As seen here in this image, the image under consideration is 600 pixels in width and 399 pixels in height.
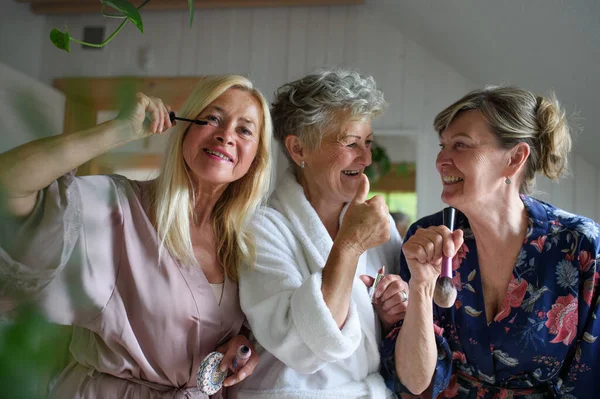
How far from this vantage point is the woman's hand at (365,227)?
43.4 inches

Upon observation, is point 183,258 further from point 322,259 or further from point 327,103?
point 327,103

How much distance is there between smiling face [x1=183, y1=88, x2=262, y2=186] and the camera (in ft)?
3.81

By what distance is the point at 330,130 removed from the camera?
55.8 inches

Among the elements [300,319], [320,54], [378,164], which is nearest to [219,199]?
[300,319]

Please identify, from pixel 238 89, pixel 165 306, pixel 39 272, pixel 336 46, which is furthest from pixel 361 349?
pixel 336 46

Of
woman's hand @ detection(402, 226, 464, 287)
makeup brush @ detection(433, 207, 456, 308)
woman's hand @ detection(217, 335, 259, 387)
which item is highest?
woman's hand @ detection(402, 226, 464, 287)

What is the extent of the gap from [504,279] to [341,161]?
1.64 ft

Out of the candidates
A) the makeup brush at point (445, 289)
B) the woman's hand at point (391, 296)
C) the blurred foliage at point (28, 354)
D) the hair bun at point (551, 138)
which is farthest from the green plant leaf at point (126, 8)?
the hair bun at point (551, 138)

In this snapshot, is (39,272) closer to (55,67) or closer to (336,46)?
(55,67)

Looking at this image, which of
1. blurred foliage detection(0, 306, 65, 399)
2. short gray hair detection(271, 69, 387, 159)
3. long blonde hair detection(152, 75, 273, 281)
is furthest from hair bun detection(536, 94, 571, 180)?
blurred foliage detection(0, 306, 65, 399)

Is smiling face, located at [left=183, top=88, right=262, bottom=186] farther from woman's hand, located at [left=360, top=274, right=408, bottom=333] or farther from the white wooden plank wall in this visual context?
the white wooden plank wall

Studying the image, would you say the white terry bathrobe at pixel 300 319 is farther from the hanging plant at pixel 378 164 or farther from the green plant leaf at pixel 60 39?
the hanging plant at pixel 378 164

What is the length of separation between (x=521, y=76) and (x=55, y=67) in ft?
7.61

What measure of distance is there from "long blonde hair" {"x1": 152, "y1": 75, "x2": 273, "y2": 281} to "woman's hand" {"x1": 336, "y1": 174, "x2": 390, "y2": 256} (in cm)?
24
